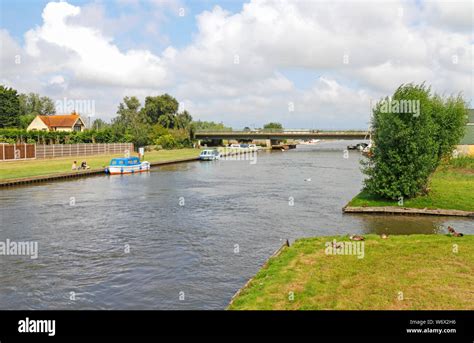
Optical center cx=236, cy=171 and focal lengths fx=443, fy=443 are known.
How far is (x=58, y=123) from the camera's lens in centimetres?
13425

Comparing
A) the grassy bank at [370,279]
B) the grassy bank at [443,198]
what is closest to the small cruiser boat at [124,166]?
the grassy bank at [443,198]

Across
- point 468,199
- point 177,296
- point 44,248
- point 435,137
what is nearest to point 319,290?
point 177,296

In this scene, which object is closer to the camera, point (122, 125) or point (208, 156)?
point (208, 156)

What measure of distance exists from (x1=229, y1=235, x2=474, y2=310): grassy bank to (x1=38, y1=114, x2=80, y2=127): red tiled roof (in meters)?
124

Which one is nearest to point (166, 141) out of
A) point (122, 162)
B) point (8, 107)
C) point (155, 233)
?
point (8, 107)

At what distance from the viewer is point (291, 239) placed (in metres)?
27.0

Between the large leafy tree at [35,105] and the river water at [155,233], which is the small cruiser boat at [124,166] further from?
the large leafy tree at [35,105]

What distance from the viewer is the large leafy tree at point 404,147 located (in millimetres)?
36688

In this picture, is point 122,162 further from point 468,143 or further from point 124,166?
point 468,143

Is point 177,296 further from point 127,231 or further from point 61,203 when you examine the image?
point 61,203

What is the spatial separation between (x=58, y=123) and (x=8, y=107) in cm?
1427

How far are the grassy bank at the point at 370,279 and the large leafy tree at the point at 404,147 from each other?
50.4ft

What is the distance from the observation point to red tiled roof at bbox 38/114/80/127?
13288 centimetres
